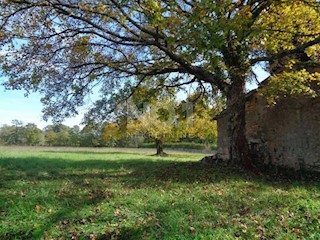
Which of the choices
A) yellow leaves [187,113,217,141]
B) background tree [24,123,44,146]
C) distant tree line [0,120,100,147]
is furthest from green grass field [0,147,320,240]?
background tree [24,123,44,146]

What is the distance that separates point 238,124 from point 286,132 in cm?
243

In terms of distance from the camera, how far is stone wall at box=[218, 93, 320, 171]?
41.5 ft

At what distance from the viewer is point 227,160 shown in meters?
15.1

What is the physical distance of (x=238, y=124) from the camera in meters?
13.1

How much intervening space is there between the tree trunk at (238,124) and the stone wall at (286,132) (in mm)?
1808

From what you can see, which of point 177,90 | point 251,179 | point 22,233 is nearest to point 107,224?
point 22,233

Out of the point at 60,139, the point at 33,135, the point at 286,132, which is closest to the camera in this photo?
→ the point at 286,132

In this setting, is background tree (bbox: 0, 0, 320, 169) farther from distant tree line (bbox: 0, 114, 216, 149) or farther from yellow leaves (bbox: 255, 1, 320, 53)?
distant tree line (bbox: 0, 114, 216, 149)

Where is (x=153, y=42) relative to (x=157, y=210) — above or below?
above

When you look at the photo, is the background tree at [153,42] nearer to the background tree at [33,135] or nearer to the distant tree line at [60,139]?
the distant tree line at [60,139]

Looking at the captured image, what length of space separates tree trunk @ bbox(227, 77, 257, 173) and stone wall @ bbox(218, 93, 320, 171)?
5.93 ft

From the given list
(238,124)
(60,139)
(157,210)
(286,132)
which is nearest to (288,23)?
(238,124)

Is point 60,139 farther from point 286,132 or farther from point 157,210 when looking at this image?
point 157,210

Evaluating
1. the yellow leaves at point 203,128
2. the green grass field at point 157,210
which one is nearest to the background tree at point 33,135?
the yellow leaves at point 203,128
